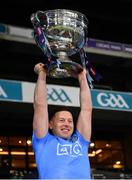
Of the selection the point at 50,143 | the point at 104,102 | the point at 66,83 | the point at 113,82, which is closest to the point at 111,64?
→ the point at 113,82

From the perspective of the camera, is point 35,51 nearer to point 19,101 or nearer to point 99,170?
point 19,101

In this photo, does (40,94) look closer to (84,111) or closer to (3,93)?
(84,111)

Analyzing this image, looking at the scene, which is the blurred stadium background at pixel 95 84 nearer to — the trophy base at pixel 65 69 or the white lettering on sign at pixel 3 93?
the white lettering on sign at pixel 3 93

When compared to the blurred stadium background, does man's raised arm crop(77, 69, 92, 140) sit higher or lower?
lower

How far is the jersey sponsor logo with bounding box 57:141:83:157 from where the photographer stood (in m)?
2.75

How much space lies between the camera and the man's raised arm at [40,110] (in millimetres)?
2812

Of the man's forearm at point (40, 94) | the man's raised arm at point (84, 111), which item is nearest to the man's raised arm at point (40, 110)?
the man's forearm at point (40, 94)

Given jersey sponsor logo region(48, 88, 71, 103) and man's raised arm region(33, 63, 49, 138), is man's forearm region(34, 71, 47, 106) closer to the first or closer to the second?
man's raised arm region(33, 63, 49, 138)

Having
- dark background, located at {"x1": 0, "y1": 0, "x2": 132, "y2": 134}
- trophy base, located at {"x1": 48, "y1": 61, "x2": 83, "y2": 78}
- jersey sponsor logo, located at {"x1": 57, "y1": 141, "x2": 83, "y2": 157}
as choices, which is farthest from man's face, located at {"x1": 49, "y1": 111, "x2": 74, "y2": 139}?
dark background, located at {"x1": 0, "y1": 0, "x2": 132, "y2": 134}

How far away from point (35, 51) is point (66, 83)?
3.47 ft

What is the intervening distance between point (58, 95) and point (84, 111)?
6.07 m

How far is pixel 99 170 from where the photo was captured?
1012cm

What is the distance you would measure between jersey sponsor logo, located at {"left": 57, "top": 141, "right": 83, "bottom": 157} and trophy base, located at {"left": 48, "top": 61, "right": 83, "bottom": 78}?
0.55 meters

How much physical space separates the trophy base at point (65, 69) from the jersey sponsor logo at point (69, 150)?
1.81 ft
